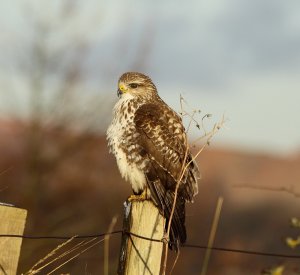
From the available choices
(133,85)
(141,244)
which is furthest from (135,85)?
(141,244)

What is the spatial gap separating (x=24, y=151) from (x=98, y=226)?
3.20m

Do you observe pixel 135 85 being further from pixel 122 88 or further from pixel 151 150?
→ pixel 151 150

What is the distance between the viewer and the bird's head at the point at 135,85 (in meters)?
7.12

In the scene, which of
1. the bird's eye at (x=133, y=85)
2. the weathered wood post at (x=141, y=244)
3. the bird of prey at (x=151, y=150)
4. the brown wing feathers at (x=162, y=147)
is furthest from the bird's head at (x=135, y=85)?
the weathered wood post at (x=141, y=244)

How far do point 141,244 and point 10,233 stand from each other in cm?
68

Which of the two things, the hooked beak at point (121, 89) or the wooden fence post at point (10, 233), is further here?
the hooked beak at point (121, 89)

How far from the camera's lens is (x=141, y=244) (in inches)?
182

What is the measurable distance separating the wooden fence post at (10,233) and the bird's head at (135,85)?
2842 mm

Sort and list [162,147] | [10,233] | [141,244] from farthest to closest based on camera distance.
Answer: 1. [162,147]
2. [141,244]
3. [10,233]

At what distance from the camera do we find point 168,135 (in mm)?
6465

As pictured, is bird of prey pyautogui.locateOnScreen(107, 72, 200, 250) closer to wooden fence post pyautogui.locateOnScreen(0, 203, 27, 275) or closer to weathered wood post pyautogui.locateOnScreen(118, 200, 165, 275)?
weathered wood post pyautogui.locateOnScreen(118, 200, 165, 275)

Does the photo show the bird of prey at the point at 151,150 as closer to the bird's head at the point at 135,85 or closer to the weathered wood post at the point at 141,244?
the bird's head at the point at 135,85

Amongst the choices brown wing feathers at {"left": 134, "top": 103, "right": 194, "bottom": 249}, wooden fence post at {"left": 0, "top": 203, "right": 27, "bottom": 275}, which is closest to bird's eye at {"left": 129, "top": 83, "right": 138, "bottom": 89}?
brown wing feathers at {"left": 134, "top": 103, "right": 194, "bottom": 249}

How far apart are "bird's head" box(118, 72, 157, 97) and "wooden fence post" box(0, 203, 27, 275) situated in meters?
2.84
